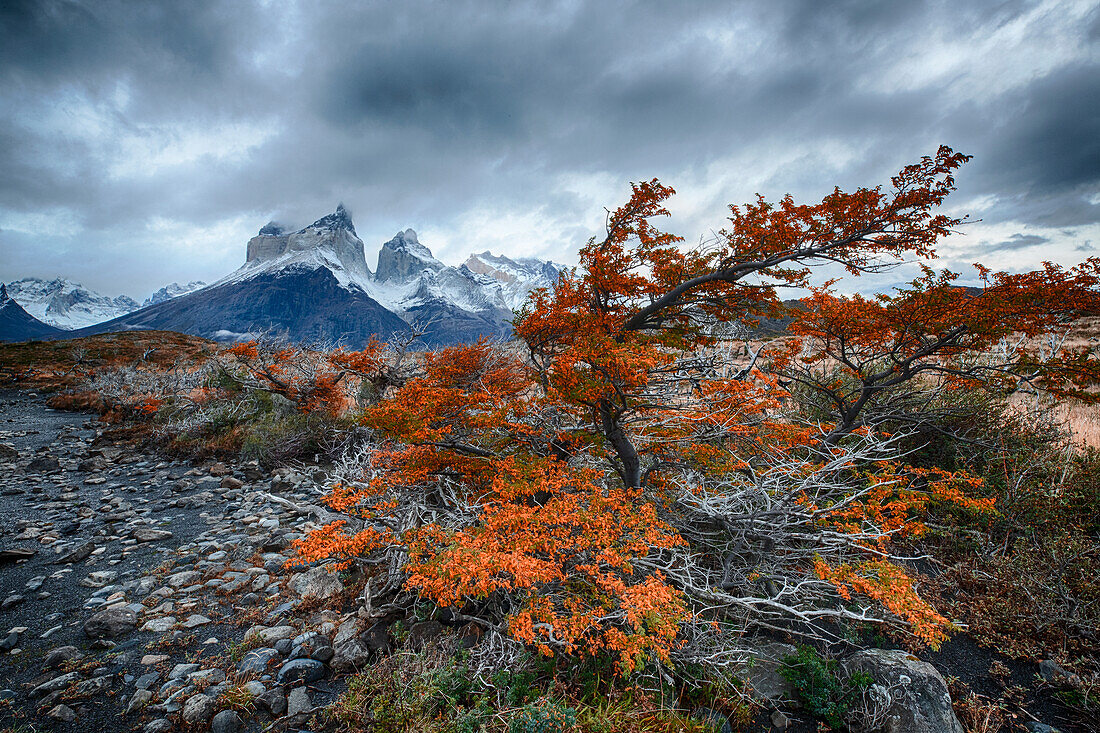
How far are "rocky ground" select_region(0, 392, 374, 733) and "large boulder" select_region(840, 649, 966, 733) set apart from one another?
6.49 metres

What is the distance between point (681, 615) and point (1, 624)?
30.2 ft

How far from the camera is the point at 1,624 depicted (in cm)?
551

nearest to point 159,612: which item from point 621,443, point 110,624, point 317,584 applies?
point 110,624

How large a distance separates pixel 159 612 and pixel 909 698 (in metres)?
10.1

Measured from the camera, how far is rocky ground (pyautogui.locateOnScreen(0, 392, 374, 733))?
429 cm

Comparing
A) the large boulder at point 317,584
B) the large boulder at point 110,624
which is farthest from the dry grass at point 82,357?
the large boulder at point 317,584

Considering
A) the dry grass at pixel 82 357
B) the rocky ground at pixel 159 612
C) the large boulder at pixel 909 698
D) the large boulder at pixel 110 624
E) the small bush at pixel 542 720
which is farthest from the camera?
the dry grass at pixel 82 357

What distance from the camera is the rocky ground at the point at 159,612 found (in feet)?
14.1

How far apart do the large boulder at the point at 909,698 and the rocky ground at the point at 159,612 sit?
6492 millimetres

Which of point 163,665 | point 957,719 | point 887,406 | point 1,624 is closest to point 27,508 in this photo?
point 1,624

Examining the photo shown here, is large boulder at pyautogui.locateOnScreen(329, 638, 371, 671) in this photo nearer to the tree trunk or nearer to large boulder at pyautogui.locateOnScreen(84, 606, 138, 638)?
large boulder at pyautogui.locateOnScreen(84, 606, 138, 638)

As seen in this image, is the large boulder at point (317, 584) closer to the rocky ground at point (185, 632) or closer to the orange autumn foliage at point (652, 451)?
the rocky ground at point (185, 632)

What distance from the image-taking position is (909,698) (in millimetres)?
4742

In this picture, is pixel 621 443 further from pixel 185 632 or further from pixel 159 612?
pixel 159 612
